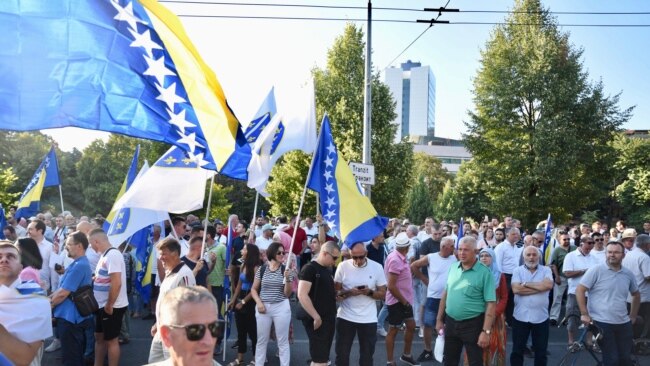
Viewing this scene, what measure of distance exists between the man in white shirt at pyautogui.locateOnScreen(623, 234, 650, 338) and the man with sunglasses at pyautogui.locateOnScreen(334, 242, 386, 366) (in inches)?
179

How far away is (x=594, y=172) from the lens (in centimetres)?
3231

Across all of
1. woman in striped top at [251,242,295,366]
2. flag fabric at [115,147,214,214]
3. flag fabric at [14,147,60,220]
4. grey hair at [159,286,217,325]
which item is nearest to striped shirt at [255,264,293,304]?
woman in striped top at [251,242,295,366]

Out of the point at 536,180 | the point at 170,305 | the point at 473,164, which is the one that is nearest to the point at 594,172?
the point at 536,180

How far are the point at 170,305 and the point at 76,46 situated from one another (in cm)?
292

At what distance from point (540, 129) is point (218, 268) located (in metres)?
24.3

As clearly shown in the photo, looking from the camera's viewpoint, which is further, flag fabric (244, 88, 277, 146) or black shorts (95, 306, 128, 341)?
flag fabric (244, 88, 277, 146)

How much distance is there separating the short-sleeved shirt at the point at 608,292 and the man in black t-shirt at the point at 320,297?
317 cm

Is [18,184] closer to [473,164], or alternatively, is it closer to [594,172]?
[473,164]

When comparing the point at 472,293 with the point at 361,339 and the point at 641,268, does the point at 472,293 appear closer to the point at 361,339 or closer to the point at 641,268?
the point at 361,339

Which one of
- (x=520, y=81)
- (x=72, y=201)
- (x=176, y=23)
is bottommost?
(x=72, y=201)

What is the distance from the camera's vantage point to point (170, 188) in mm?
6754

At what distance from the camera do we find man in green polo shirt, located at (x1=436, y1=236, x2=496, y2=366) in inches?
266

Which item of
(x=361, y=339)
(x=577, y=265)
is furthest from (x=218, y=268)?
(x=577, y=265)

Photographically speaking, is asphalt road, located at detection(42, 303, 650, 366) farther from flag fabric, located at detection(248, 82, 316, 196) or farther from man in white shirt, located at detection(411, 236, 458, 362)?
flag fabric, located at detection(248, 82, 316, 196)
